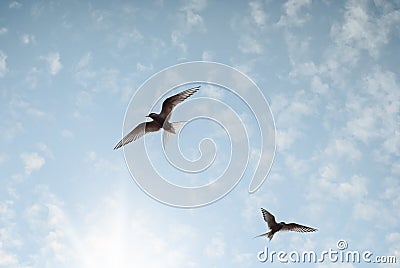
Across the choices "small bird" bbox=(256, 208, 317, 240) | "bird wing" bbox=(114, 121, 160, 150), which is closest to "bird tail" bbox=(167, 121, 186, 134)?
"bird wing" bbox=(114, 121, 160, 150)

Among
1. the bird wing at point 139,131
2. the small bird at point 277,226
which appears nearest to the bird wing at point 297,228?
the small bird at point 277,226

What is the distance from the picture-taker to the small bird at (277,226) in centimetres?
1816

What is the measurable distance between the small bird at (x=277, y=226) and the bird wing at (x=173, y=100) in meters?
6.53

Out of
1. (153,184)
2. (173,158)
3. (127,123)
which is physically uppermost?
(127,123)

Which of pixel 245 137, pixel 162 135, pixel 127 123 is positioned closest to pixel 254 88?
pixel 245 137

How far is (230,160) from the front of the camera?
17.0 m

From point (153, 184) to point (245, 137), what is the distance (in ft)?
14.7

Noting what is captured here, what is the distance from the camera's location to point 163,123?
16.6 m

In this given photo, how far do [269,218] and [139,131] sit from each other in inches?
286

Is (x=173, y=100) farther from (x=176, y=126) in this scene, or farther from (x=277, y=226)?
(x=277, y=226)

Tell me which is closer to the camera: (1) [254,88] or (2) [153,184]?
(2) [153,184]

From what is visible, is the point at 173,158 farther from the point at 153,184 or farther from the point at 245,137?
the point at 245,137

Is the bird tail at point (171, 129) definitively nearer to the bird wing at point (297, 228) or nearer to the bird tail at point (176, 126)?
the bird tail at point (176, 126)

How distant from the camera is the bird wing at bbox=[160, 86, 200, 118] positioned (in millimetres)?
16156
